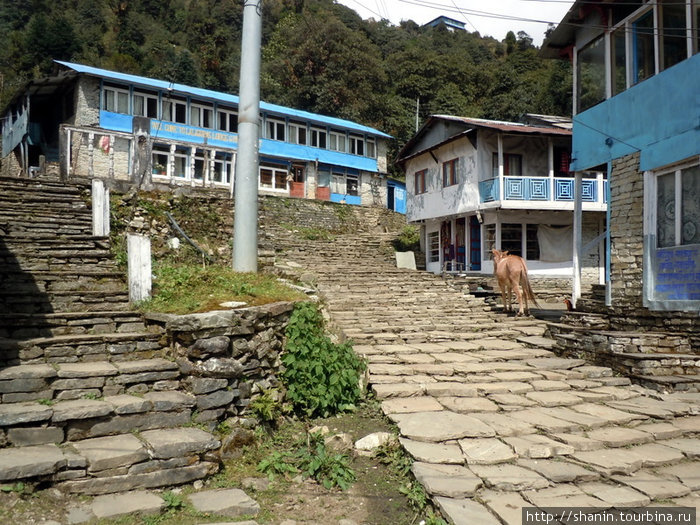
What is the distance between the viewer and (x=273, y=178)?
3081 centimetres

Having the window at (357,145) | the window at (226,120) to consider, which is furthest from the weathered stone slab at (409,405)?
the window at (357,145)

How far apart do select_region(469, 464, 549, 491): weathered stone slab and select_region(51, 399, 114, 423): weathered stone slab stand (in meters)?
3.32

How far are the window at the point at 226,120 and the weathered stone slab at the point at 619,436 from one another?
26855 mm

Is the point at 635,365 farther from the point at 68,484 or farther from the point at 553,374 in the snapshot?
the point at 68,484

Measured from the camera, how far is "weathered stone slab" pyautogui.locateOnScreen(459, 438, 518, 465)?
474 cm

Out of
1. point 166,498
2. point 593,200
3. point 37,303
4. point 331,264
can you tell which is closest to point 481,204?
point 593,200

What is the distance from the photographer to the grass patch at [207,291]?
6.45 meters

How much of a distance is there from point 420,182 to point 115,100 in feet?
49.8

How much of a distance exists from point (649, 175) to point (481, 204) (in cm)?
1040

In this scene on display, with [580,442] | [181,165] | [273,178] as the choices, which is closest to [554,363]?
[580,442]

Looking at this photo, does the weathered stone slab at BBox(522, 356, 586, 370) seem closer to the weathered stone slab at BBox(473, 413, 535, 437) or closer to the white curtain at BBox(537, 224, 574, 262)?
the weathered stone slab at BBox(473, 413, 535, 437)

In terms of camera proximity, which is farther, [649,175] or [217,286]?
[649,175]

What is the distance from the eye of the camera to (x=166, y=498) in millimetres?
4227

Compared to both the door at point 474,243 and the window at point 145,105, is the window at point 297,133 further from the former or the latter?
the door at point 474,243
